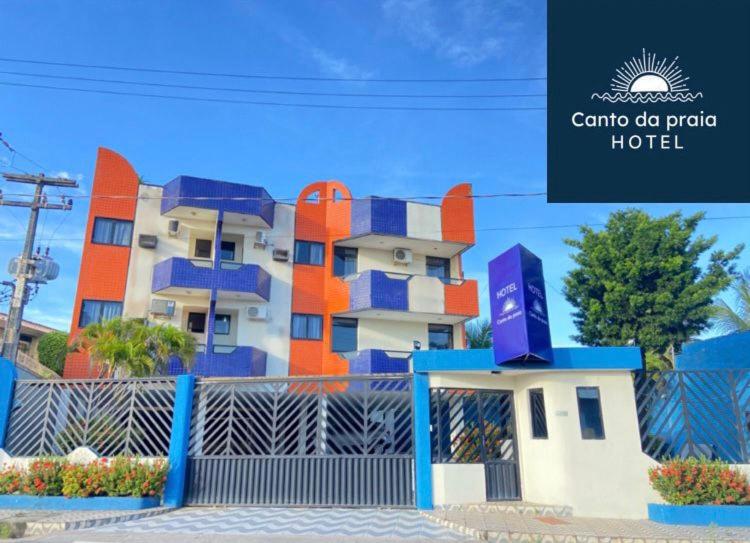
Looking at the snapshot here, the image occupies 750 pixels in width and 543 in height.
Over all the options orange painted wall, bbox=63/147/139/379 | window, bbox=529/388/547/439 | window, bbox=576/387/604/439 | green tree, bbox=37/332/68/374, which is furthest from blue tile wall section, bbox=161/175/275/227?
window, bbox=576/387/604/439

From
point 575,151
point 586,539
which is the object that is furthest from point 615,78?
point 586,539

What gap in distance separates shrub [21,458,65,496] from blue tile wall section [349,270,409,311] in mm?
10473

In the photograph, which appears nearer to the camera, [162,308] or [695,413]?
[695,413]

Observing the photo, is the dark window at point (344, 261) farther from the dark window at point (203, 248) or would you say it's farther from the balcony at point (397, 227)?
the dark window at point (203, 248)

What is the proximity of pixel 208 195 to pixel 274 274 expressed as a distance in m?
3.67

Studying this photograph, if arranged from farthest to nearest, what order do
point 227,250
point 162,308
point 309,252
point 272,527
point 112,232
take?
point 309,252, point 227,250, point 112,232, point 162,308, point 272,527

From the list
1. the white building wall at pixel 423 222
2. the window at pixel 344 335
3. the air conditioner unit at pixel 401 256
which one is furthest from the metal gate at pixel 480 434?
the air conditioner unit at pixel 401 256

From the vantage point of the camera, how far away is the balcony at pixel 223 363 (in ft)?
54.6

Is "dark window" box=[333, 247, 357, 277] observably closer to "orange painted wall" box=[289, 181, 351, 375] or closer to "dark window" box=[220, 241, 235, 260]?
"orange painted wall" box=[289, 181, 351, 375]

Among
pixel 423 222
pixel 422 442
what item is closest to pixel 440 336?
pixel 423 222

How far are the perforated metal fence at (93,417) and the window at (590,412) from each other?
329 inches

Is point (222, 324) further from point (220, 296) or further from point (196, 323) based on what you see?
point (220, 296)

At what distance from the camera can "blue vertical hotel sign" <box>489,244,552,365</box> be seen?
970 cm

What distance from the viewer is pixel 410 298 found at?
62.6 ft
